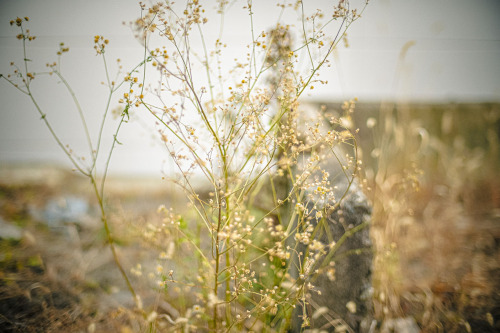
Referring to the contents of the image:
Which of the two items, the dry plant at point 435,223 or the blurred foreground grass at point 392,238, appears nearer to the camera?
the blurred foreground grass at point 392,238

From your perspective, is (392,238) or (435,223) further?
(435,223)

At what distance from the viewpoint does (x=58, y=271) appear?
199 centimetres

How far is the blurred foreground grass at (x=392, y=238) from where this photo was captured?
1668 millimetres

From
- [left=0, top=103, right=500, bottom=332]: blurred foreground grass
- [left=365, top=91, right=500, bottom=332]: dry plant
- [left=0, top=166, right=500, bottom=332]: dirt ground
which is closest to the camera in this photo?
[left=0, top=166, right=500, bottom=332]: dirt ground

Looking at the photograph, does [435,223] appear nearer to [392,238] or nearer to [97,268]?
[392,238]

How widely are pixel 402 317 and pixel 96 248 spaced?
262 centimetres

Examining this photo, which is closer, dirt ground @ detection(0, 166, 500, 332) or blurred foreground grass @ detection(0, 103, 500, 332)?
dirt ground @ detection(0, 166, 500, 332)

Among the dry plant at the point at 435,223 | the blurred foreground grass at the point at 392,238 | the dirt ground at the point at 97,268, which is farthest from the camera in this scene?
the dry plant at the point at 435,223

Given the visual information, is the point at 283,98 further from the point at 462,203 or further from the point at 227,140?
the point at 462,203

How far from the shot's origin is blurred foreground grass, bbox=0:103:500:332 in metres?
1.67

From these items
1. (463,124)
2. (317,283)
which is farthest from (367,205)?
(463,124)

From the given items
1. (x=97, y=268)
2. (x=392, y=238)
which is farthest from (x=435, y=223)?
(x=97, y=268)

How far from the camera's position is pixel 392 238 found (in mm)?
2008

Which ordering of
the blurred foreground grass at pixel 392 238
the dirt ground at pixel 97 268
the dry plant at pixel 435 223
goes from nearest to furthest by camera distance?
the dirt ground at pixel 97 268 → the blurred foreground grass at pixel 392 238 → the dry plant at pixel 435 223
